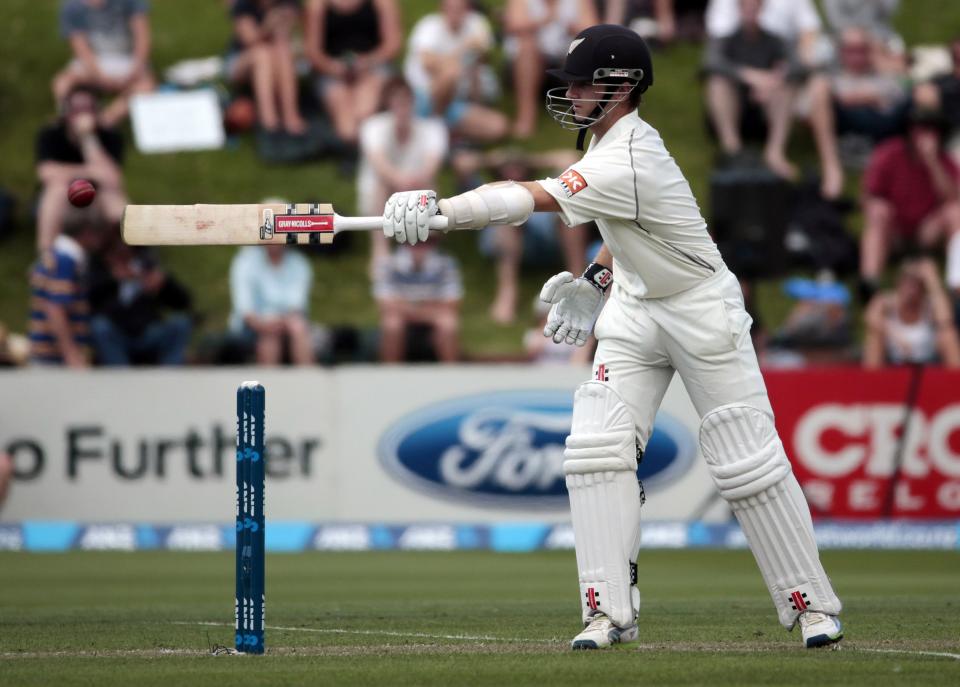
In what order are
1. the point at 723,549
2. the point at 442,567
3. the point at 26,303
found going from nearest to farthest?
1. the point at 442,567
2. the point at 723,549
3. the point at 26,303

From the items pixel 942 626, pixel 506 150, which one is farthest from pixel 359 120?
pixel 942 626

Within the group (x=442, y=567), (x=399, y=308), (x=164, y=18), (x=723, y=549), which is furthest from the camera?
(x=164, y=18)

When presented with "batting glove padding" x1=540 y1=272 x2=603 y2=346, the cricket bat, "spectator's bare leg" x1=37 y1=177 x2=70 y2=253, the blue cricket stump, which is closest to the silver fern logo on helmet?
"batting glove padding" x1=540 y1=272 x2=603 y2=346

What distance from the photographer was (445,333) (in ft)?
45.4

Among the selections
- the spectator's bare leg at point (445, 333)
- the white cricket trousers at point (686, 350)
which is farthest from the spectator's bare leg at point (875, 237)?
Result: the white cricket trousers at point (686, 350)

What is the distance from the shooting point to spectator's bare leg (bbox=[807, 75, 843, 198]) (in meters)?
15.7

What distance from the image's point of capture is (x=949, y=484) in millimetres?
13031

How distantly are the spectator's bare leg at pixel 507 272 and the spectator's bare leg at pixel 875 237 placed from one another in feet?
9.71

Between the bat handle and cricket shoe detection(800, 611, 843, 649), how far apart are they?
193 centimetres

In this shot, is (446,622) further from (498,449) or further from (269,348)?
(269,348)

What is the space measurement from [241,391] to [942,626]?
318 cm

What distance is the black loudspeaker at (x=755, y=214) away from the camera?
1502cm

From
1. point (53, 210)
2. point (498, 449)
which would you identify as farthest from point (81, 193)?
point (53, 210)

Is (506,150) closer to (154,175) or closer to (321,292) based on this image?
(321,292)
